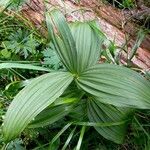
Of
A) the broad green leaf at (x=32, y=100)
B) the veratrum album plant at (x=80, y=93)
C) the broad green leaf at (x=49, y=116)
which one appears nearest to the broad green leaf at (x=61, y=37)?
the veratrum album plant at (x=80, y=93)

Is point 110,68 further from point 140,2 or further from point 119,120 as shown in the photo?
point 140,2

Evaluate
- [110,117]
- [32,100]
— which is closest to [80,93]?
[110,117]

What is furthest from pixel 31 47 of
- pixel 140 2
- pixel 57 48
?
pixel 140 2

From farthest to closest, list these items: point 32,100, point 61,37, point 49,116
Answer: point 61,37
point 49,116
point 32,100

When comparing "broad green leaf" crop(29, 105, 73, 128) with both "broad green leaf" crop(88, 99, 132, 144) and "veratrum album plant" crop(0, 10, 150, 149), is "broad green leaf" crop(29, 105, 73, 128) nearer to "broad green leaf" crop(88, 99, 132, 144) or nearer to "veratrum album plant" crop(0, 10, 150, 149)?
"veratrum album plant" crop(0, 10, 150, 149)

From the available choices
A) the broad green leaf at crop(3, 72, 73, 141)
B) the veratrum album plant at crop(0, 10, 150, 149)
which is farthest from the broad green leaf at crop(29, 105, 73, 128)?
the broad green leaf at crop(3, 72, 73, 141)

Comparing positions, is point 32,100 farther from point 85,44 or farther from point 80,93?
point 85,44

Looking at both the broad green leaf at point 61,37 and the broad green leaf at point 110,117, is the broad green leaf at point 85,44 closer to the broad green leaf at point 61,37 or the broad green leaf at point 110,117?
the broad green leaf at point 61,37

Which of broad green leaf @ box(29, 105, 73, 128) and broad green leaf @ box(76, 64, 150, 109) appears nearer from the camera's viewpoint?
broad green leaf @ box(76, 64, 150, 109)
